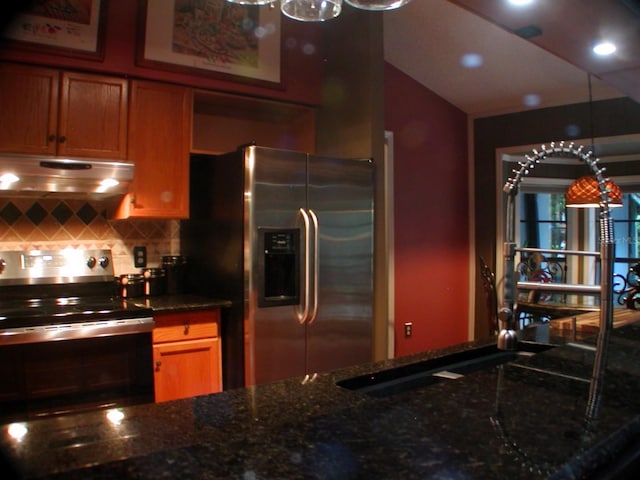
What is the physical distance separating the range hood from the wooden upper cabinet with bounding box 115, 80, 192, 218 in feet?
0.44

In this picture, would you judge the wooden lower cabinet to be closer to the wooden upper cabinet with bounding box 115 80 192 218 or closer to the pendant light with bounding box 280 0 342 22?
the wooden upper cabinet with bounding box 115 80 192 218

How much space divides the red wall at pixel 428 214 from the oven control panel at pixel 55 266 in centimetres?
227

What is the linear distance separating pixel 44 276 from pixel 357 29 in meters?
2.40

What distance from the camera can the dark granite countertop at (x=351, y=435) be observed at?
648 mm

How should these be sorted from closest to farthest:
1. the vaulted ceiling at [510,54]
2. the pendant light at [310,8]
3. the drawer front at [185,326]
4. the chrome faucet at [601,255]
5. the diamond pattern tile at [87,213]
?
the chrome faucet at [601,255], the pendant light at [310,8], the vaulted ceiling at [510,54], the drawer front at [185,326], the diamond pattern tile at [87,213]

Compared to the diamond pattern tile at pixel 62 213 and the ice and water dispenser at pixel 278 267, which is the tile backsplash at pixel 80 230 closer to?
the diamond pattern tile at pixel 62 213

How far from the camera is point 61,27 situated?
9.14ft

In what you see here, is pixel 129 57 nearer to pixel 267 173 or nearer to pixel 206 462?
pixel 267 173

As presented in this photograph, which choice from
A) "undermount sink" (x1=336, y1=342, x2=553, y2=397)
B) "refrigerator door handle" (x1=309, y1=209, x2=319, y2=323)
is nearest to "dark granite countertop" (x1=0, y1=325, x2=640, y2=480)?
"undermount sink" (x1=336, y1=342, x2=553, y2=397)

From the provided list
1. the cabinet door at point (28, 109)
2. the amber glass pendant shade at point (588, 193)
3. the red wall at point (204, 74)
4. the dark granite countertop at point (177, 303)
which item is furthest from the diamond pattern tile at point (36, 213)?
the amber glass pendant shade at point (588, 193)

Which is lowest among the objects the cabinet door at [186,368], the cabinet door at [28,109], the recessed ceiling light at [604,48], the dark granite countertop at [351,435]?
the cabinet door at [186,368]

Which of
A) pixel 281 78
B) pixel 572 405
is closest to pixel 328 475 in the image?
pixel 572 405

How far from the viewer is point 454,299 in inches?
193

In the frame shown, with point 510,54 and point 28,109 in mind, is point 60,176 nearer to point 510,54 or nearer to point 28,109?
point 28,109
